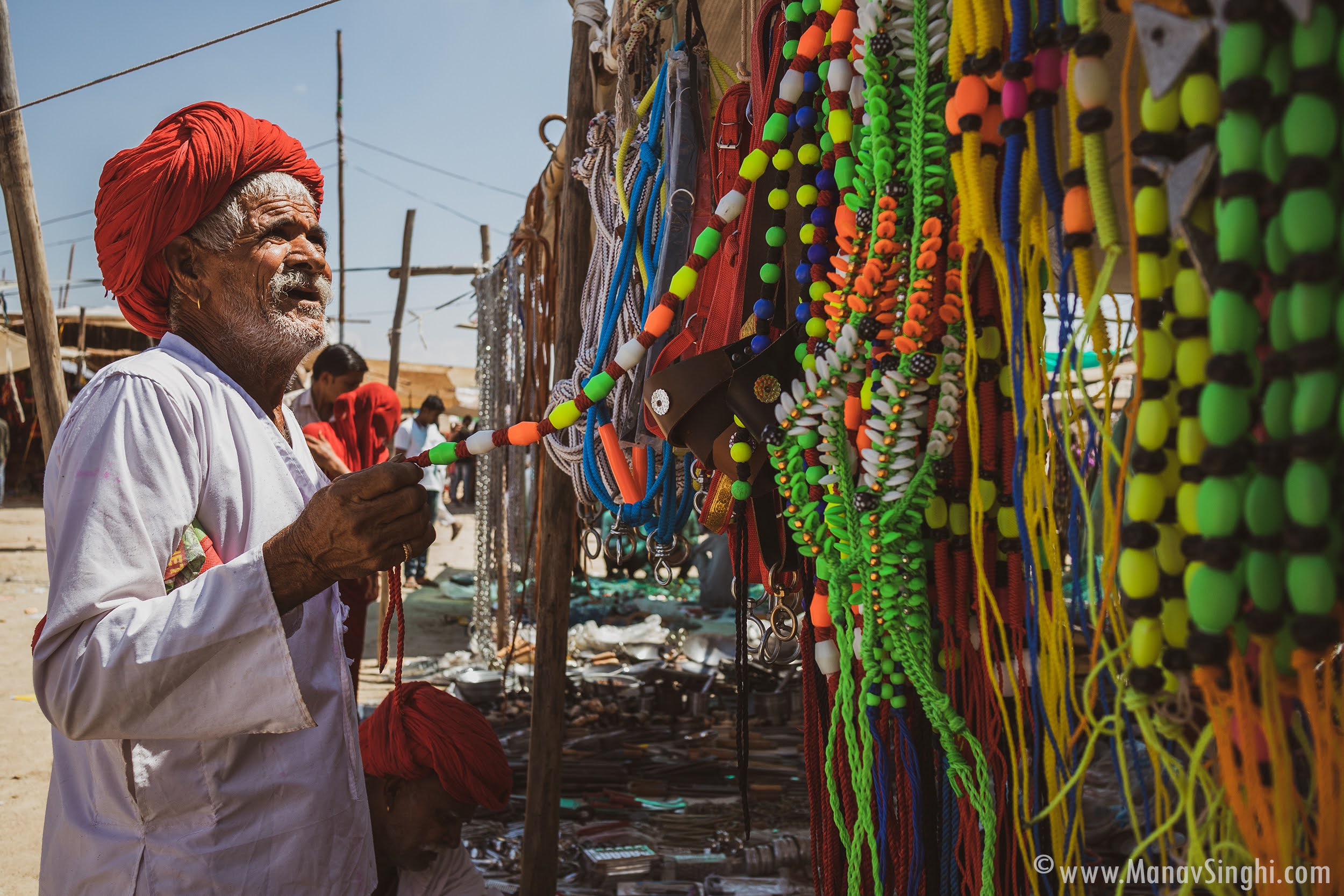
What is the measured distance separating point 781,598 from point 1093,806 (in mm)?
2911

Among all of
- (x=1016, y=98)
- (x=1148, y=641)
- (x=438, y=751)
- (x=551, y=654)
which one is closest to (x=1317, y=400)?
(x=1148, y=641)

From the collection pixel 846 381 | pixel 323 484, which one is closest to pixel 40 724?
pixel 323 484

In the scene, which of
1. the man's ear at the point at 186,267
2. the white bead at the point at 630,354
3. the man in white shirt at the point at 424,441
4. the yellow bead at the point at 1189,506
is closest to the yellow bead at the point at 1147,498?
the yellow bead at the point at 1189,506

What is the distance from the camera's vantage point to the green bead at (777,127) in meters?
1.32

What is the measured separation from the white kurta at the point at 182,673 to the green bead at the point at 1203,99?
134cm

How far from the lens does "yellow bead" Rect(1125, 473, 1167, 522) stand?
80 centimetres

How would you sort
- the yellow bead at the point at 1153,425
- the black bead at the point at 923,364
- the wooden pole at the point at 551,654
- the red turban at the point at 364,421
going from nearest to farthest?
the yellow bead at the point at 1153,425 → the black bead at the point at 923,364 → the wooden pole at the point at 551,654 → the red turban at the point at 364,421

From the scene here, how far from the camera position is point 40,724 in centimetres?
532

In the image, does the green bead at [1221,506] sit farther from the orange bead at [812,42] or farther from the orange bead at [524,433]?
the orange bead at [524,433]

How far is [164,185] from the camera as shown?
1.65m

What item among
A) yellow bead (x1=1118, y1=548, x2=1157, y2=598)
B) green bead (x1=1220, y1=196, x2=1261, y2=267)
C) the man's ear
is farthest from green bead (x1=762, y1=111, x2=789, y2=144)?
the man's ear

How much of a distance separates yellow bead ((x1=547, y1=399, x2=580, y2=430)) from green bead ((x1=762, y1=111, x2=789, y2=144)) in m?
0.57

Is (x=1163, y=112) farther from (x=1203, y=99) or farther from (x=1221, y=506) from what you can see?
(x=1221, y=506)

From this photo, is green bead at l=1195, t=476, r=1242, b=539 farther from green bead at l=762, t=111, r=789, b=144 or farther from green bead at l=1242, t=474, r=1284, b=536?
green bead at l=762, t=111, r=789, b=144
